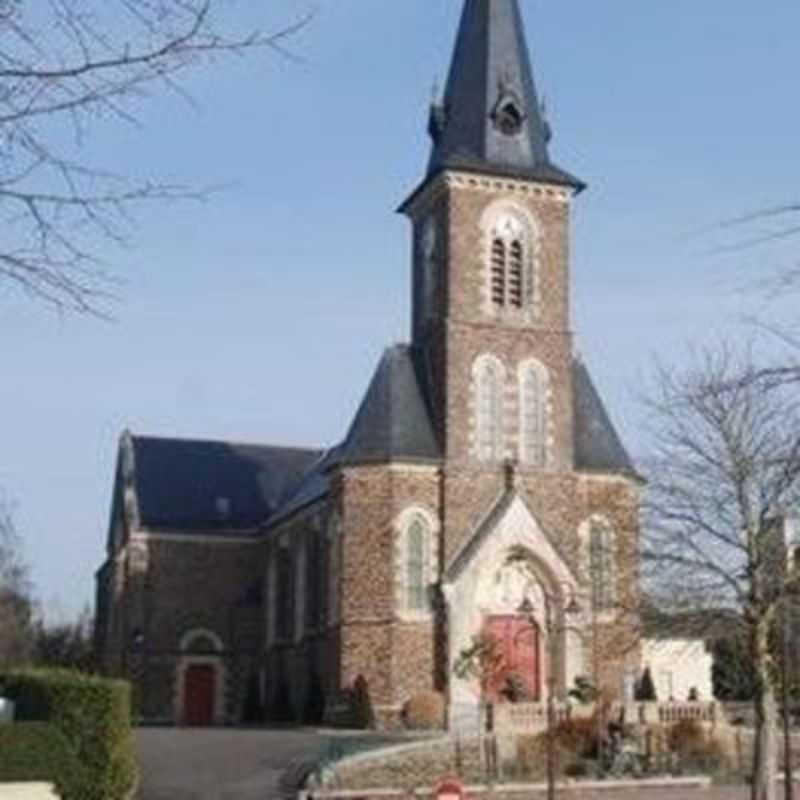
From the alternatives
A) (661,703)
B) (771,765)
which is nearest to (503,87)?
(661,703)

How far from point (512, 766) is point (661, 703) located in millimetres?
6136

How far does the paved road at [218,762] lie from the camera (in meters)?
31.0

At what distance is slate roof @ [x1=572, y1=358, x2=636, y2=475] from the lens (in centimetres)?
4806

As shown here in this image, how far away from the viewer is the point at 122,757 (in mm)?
27578

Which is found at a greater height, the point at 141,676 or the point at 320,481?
the point at 320,481

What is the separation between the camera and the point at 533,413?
155 ft

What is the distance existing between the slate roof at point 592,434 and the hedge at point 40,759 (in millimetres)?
23258

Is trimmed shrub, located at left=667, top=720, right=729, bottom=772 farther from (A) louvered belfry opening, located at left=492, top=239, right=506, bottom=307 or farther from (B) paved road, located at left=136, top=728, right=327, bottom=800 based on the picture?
(A) louvered belfry opening, located at left=492, top=239, right=506, bottom=307

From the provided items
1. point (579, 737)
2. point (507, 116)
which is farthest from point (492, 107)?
point (579, 737)

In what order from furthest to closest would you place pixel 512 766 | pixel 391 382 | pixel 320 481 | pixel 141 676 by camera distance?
pixel 141 676, pixel 320 481, pixel 391 382, pixel 512 766

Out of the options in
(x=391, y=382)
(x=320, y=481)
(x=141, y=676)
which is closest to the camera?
(x=391, y=382)

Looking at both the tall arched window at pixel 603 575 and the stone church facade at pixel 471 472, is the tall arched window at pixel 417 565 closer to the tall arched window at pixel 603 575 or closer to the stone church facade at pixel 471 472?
the stone church facade at pixel 471 472

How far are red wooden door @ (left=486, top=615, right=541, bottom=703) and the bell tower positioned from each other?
426 centimetres

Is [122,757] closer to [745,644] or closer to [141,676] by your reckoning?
[745,644]
